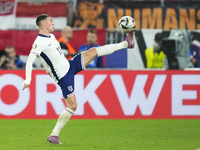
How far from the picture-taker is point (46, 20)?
7.20m

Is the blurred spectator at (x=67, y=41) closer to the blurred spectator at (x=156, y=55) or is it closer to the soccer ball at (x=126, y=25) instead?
the blurred spectator at (x=156, y=55)

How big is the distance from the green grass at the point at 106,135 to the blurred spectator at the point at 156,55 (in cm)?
170

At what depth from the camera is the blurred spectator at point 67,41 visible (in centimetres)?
1098

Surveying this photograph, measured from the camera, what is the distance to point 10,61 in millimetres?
11367

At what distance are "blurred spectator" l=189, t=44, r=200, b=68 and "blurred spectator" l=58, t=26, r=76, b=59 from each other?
3.25 meters

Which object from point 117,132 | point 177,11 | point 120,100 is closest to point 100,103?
point 120,100

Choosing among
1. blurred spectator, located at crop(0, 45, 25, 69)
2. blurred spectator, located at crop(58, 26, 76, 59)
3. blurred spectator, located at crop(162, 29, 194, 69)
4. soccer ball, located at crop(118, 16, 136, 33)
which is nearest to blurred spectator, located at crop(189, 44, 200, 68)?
blurred spectator, located at crop(162, 29, 194, 69)

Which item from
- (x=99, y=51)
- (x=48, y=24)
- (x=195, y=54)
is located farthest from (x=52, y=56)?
(x=195, y=54)

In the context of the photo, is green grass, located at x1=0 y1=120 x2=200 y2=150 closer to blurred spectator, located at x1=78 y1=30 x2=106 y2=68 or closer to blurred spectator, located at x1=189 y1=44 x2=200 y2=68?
blurred spectator, located at x1=78 y1=30 x2=106 y2=68

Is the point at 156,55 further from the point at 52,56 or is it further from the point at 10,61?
the point at 52,56

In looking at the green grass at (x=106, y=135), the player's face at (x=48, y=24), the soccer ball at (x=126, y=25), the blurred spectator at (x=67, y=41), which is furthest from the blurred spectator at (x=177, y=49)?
the player's face at (x=48, y=24)

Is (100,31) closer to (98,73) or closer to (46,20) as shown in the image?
(98,73)

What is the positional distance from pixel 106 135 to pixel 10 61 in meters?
4.22

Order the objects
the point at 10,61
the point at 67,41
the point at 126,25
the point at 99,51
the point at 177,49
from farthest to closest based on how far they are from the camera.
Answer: the point at 177,49 → the point at 10,61 → the point at 67,41 → the point at 126,25 → the point at 99,51
